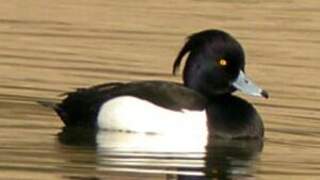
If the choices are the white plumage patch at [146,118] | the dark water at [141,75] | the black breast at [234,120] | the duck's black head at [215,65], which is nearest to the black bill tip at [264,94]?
the duck's black head at [215,65]

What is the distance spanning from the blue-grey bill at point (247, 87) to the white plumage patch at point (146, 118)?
420mm

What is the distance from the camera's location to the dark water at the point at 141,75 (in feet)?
38.6

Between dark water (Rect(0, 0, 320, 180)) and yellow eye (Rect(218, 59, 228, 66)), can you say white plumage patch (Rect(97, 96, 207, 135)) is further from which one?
yellow eye (Rect(218, 59, 228, 66))

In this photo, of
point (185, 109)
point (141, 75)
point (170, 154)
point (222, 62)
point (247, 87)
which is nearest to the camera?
point (170, 154)

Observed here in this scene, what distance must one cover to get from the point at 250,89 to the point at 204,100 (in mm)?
374

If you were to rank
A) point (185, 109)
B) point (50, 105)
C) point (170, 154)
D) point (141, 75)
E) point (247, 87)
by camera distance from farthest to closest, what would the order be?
point (141, 75), point (247, 87), point (50, 105), point (185, 109), point (170, 154)

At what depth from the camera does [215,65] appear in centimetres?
1368

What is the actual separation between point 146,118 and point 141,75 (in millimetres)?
1906

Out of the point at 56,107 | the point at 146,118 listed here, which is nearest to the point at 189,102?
the point at 146,118

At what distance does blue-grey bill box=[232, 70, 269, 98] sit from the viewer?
13430 mm

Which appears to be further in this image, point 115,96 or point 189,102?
point 115,96

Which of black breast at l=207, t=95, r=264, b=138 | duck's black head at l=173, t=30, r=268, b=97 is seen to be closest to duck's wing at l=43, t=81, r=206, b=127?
black breast at l=207, t=95, r=264, b=138

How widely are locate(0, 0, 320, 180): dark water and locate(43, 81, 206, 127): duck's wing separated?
17cm

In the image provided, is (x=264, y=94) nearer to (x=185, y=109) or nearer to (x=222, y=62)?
(x=222, y=62)
